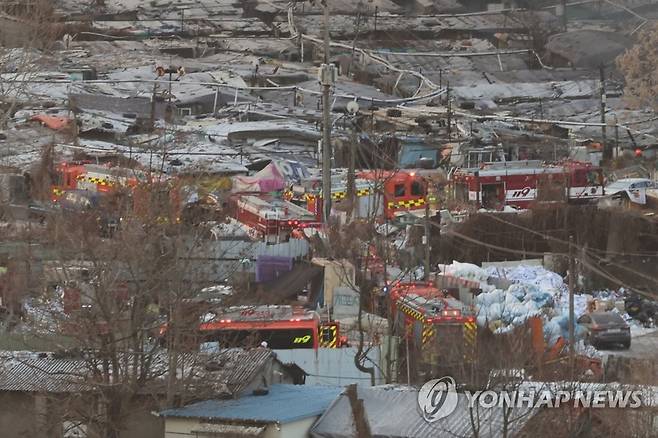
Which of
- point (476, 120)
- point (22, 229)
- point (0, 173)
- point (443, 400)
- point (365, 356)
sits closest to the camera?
point (443, 400)

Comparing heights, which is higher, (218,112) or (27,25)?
(27,25)

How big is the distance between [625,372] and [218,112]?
18369 mm

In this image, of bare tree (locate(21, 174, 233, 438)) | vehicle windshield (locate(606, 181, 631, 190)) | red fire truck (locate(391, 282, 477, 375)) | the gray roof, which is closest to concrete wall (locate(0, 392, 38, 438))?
bare tree (locate(21, 174, 233, 438))

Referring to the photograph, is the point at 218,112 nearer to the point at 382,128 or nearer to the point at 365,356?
the point at 382,128

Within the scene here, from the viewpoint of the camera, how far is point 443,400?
817 centimetres

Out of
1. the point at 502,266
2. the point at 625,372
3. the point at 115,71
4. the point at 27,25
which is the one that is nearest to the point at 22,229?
the point at 27,25

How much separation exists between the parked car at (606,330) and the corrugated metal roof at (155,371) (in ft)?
12.1

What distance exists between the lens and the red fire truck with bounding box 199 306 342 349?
33.7 ft

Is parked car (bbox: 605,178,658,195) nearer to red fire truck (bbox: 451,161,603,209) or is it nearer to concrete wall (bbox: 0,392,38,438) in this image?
red fire truck (bbox: 451,161,603,209)

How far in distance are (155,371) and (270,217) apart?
7073 millimetres

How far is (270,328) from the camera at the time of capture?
10.7 m

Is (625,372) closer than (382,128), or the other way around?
(625,372)

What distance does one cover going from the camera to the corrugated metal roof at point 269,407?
26.5ft

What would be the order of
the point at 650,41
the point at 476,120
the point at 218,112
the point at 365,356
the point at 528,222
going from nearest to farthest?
1. the point at 365,356
2. the point at 528,222
3. the point at 476,120
4. the point at 218,112
5. the point at 650,41
